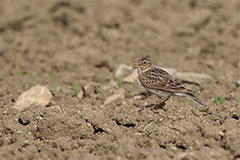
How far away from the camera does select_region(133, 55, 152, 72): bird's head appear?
5.68m

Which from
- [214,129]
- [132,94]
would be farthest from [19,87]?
[214,129]

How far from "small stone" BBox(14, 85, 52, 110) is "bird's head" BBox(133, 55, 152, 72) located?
191 cm

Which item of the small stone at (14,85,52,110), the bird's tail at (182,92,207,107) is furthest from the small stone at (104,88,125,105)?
the bird's tail at (182,92,207,107)

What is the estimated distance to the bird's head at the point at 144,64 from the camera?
224 inches

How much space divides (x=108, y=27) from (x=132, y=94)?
135 inches

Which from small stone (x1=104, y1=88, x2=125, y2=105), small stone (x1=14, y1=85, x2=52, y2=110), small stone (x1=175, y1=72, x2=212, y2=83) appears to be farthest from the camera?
small stone (x1=175, y1=72, x2=212, y2=83)

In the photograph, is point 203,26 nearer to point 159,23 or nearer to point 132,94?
point 159,23

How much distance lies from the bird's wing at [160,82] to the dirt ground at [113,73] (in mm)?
305

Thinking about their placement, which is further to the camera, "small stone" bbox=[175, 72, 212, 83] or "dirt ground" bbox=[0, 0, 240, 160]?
"small stone" bbox=[175, 72, 212, 83]

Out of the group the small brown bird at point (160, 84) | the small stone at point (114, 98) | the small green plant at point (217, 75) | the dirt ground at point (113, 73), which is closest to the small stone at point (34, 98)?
the dirt ground at point (113, 73)

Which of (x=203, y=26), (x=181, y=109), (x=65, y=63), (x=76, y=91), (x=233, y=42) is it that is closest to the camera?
(x=181, y=109)

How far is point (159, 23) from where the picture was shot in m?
9.92

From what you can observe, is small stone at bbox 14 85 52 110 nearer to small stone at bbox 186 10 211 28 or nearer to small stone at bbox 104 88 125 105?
small stone at bbox 104 88 125 105

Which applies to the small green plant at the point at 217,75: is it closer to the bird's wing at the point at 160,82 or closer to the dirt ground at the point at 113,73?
the dirt ground at the point at 113,73
